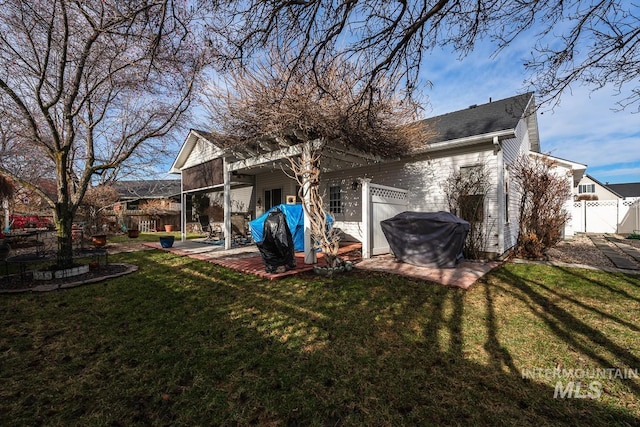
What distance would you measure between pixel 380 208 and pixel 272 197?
6580 millimetres

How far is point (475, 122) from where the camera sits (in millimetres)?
8656

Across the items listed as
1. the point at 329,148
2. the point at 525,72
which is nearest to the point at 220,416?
the point at 525,72

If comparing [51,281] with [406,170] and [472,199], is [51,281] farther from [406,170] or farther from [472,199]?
[472,199]

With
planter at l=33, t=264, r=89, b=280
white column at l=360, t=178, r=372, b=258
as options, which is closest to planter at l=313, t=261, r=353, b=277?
white column at l=360, t=178, r=372, b=258

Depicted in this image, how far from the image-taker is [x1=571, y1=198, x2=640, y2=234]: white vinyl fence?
14.9 metres

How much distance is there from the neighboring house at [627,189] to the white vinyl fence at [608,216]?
24.2 meters

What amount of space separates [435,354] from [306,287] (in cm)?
A: 268

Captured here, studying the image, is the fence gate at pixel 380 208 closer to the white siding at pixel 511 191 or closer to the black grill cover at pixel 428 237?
the black grill cover at pixel 428 237

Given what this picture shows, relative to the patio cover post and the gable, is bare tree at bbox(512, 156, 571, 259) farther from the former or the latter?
the gable

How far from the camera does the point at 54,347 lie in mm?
3000

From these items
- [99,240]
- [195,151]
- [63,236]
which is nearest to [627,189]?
[195,151]

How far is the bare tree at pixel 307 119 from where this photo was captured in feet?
18.0

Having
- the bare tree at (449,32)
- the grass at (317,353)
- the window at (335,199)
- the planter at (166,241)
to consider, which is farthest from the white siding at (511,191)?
the planter at (166,241)

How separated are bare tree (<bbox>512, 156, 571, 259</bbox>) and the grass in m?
2.17
